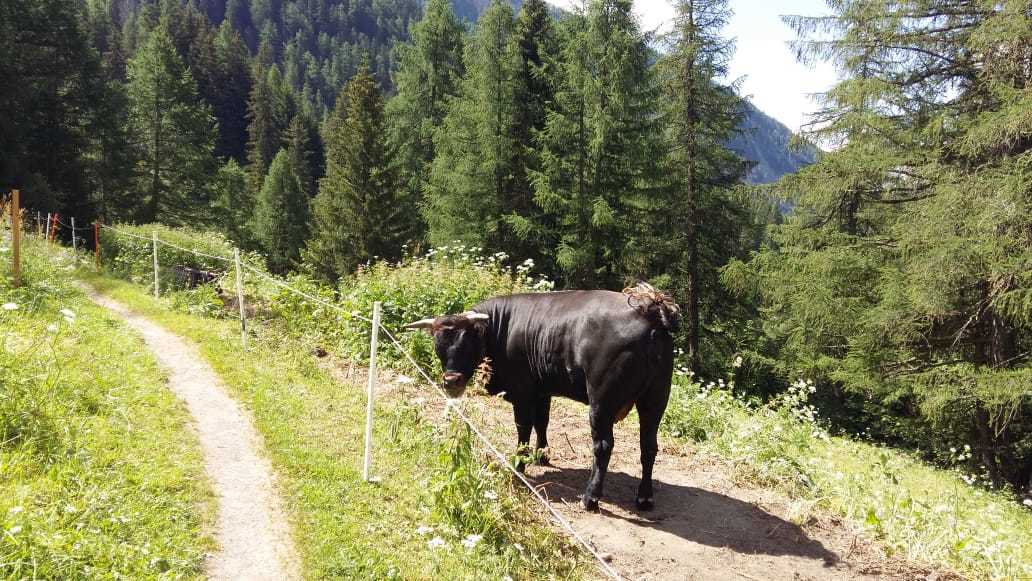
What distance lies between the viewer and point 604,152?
2222cm

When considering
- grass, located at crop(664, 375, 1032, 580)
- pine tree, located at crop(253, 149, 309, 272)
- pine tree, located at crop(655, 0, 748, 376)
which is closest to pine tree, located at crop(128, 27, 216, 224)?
pine tree, located at crop(253, 149, 309, 272)

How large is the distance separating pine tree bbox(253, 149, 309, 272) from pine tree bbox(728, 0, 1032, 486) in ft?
156

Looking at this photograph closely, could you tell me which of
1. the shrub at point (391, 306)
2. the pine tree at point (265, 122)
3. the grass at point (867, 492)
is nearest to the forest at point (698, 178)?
the grass at point (867, 492)

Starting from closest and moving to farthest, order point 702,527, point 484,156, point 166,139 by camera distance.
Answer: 1. point 702,527
2. point 484,156
3. point 166,139

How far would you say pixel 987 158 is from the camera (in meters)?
12.4

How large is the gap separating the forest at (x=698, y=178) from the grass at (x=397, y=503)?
7.87 meters

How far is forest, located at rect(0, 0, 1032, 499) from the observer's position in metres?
11.9

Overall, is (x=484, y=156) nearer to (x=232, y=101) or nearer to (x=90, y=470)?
(x=90, y=470)

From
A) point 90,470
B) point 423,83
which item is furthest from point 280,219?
point 90,470

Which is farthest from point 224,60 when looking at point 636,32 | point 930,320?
point 930,320

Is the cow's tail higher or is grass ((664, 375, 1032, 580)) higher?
the cow's tail

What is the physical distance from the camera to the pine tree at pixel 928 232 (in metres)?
11.0

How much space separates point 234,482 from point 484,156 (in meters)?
22.2

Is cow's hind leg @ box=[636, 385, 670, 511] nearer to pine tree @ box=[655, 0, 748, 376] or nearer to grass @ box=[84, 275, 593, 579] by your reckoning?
grass @ box=[84, 275, 593, 579]
